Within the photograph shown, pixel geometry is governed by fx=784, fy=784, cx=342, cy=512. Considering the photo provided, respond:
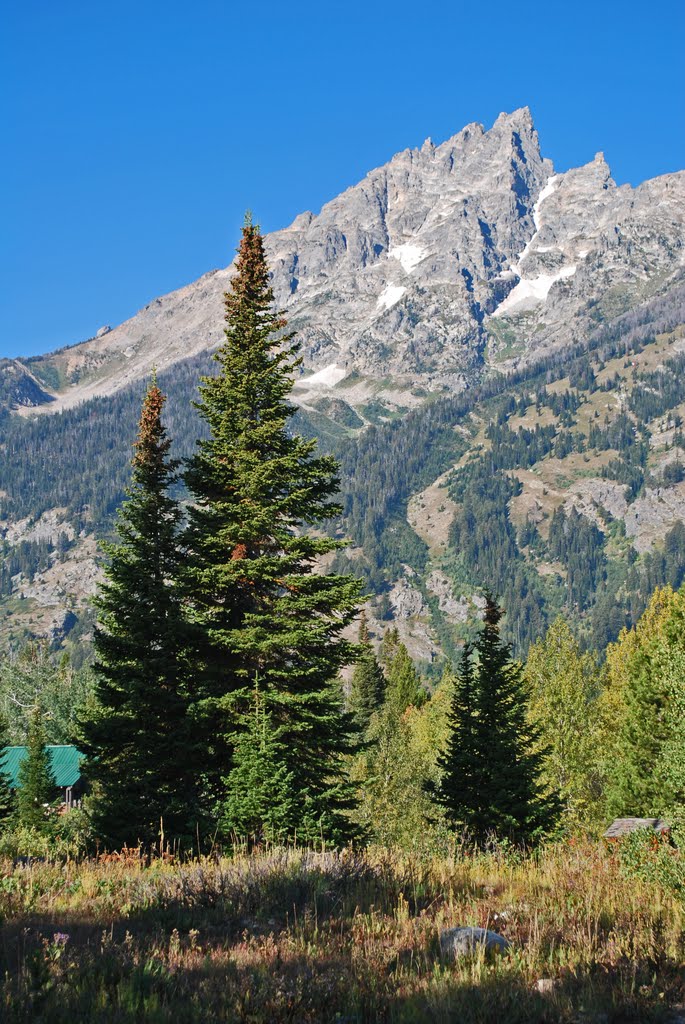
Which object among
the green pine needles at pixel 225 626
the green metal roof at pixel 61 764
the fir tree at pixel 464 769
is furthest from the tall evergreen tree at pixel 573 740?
the green metal roof at pixel 61 764

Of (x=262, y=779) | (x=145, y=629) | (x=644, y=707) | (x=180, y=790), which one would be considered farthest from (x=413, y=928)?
(x=644, y=707)

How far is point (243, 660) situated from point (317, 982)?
14.4 metres

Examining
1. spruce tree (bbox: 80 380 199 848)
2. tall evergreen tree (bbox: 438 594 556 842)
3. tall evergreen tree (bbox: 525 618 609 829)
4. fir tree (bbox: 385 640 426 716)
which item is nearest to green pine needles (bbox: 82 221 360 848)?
spruce tree (bbox: 80 380 199 848)

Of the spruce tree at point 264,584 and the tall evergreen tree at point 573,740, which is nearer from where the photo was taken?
the spruce tree at point 264,584

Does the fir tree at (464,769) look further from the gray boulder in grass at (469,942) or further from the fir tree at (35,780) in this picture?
the fir tree at (35,780)

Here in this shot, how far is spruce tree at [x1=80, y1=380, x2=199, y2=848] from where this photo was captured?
17.2m

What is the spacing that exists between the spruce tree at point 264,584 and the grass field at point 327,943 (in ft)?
31.1

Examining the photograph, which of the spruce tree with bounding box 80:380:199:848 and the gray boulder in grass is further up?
the spruce tree with bounding box 80:380:199:848

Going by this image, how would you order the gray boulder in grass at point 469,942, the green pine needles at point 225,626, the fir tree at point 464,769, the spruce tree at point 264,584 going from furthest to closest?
1. the fir tree at point 464,769
2. the spruce tree at point 264,584
3. the green pine needles at point 225,626
4. the gray boulder in grass at point 469,942

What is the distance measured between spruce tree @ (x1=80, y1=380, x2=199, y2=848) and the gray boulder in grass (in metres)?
10.3

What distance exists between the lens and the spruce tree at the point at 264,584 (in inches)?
754

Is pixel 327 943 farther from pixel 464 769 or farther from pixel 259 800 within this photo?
pixel 464 769

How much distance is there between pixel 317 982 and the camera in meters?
5.56

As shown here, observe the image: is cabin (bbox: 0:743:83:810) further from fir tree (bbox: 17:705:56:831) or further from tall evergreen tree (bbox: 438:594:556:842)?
tall evergreen tree (bbox: 438:594:556:842)
